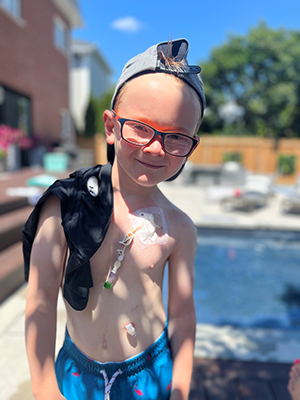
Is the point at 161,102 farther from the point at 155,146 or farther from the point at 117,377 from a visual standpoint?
the point at 117,377

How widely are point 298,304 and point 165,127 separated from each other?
5.01 metres

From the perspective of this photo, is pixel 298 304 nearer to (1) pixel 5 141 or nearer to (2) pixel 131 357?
(2) pixel 131 357

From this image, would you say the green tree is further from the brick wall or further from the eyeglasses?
the eyeglasses

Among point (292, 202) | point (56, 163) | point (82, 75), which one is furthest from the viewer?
point (82, 75)

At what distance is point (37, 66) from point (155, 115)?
43.1ft

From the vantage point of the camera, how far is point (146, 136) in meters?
0.99

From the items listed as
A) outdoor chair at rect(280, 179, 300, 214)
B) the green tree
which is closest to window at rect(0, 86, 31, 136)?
outdoor chair at rect(280, 179, 300, 214)

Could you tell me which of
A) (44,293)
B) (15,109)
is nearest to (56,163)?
(15,109)

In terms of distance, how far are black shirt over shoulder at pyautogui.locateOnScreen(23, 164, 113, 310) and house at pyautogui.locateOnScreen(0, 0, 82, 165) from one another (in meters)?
10.5

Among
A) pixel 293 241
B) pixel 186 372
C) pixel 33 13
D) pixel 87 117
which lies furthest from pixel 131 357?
pixel 87 117

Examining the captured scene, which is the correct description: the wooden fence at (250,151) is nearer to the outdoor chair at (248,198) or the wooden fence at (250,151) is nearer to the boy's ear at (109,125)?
the outdoor chair at (248,198)

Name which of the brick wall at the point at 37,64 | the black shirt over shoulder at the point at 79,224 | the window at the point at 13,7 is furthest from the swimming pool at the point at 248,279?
the window at the point at 13,7

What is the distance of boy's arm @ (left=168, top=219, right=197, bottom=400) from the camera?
4.07ft

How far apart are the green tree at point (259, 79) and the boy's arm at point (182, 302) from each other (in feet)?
76.0
